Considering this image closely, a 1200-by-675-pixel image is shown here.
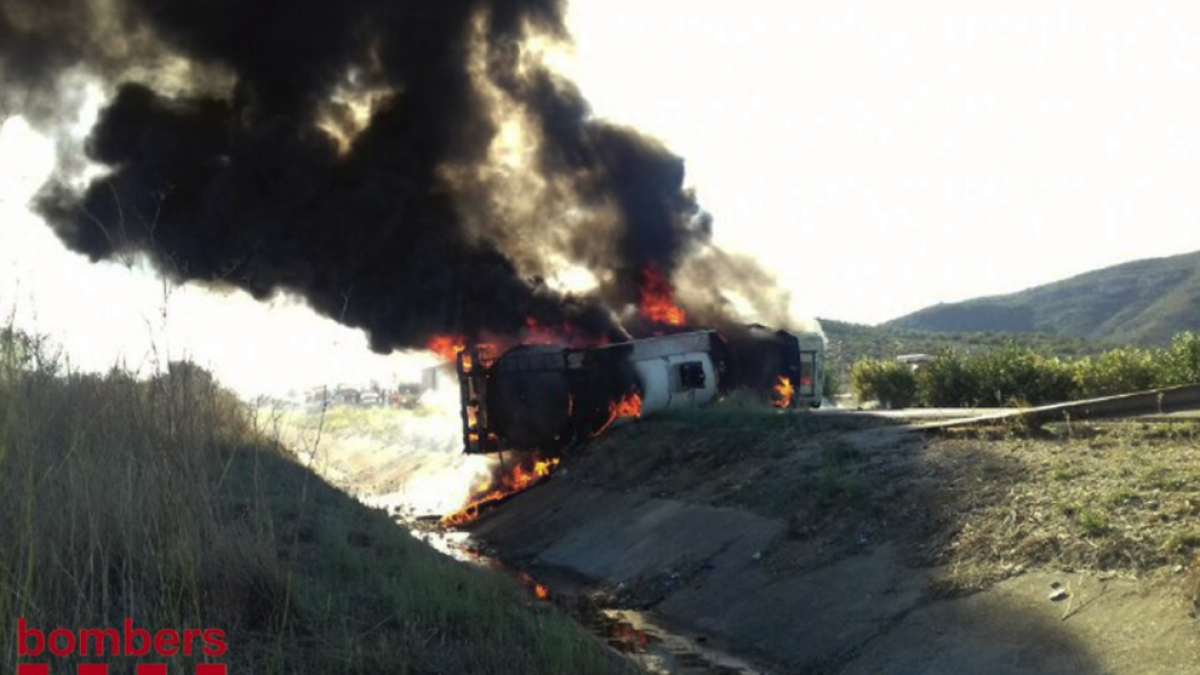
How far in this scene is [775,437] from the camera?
22.9 metres

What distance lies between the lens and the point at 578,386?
2859cm

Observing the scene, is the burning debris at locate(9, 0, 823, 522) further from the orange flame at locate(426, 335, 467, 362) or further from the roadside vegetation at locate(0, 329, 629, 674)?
the roadside vegetation at locate(0, 329, 629, 674)

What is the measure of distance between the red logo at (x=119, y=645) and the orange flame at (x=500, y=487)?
879 inches

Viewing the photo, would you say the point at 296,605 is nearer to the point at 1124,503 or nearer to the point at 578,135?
the point at 1124,503

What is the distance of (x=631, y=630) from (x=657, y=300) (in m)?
21.1

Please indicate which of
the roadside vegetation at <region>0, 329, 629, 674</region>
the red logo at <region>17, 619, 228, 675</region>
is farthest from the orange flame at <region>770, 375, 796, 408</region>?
the red logo at <region>17, 619, 228, 675</region>

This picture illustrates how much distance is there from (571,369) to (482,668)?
19.7 m

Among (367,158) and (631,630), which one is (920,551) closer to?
(631,630)

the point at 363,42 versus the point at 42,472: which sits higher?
the point at 363,42

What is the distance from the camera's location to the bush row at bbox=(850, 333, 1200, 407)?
107 feet

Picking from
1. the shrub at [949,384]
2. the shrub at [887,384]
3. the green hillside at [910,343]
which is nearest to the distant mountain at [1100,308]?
the green hillside at [910,343]

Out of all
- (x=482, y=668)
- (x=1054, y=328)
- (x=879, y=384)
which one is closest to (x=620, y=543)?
(x=482, y=668)

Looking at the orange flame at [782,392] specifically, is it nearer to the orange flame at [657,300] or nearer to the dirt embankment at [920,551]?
the orange flame at [657,300]

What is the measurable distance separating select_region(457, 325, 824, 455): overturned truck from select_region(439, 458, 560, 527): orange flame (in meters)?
0.53
